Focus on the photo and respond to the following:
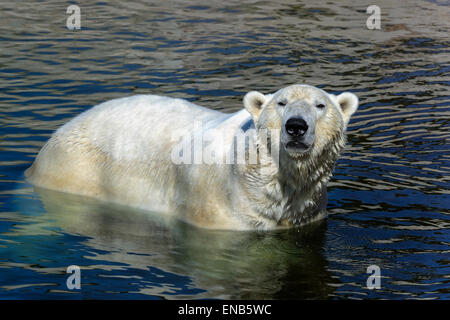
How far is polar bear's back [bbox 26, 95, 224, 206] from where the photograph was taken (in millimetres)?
6559

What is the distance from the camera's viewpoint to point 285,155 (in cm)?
570

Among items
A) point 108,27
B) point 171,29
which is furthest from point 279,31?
point 108,27

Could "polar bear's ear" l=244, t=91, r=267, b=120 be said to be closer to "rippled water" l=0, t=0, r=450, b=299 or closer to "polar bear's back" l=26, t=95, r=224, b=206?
"polar bear's back" l=26, t=95, r=224, b=206

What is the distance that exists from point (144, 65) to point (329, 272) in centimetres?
614

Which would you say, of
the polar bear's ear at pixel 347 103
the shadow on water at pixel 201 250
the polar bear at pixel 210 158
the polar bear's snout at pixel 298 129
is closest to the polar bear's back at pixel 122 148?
the polar bear at pixel 210 158

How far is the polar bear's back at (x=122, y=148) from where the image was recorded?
21.5ft

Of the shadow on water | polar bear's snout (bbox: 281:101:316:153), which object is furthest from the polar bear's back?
polar bear's snout (bbox: 281:101:316:153)

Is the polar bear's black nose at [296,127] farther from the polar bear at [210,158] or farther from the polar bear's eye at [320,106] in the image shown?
the polar bear's eye at [320,106]

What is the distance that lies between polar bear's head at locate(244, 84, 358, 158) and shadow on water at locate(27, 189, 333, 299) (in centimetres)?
79

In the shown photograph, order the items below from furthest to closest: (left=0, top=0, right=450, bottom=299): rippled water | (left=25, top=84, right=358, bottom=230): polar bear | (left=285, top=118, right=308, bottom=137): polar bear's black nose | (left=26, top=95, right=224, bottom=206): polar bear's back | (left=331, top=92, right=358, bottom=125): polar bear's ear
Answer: (left=26, top=95, right=224, bottom=206): polar bear's back < (left=331, top=92, right=358, bottom=125): polar bear's ear < (left=25, top=84, right=358, bottom=230): polar bear < (left=0, top=0, right=450, bottom=299): rippled water < (left=285, top=118, right=308, bottom=137): polar bear's black nose

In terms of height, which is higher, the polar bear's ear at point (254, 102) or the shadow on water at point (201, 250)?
the polar bear's ear at point (254, 102)

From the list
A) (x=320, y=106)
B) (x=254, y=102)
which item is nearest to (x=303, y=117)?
(x=320, y=106)

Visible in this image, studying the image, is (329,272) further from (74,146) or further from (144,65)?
(144,65)
